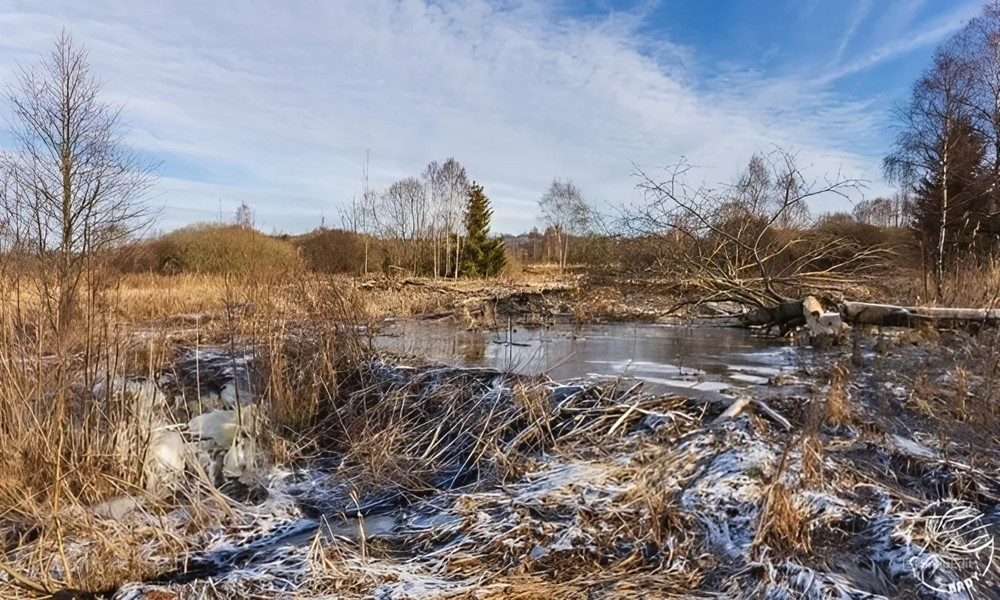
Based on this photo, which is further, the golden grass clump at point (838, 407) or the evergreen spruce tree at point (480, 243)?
the evergreen spruce tree at point (480, 243)

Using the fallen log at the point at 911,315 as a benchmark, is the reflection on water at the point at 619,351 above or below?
below

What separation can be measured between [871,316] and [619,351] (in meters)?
3.74

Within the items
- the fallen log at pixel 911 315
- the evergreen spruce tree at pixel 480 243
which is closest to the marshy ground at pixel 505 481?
the fallen log at pixel 911 315

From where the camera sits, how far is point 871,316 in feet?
28.4

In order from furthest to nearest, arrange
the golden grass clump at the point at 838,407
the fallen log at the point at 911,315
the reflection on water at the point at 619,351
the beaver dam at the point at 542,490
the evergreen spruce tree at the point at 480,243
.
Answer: the evergreen spruce tree at the point at 480,243
the fallen log at the point at 911,315
the reflection on water at the point at 619,351
the golden grass clump at the point at 838,407
the beaver dam at the point at 542,490

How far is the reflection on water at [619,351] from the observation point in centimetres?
685

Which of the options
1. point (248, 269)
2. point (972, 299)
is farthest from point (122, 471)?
point (972, 299)

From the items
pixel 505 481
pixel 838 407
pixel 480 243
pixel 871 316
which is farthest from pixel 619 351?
pixel 480 243

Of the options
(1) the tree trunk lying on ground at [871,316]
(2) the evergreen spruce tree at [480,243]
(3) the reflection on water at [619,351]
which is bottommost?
(3) the reflection on water at [619,351]

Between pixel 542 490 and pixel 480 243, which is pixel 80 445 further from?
pixel 480 243

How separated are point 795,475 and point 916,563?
2.89 feet

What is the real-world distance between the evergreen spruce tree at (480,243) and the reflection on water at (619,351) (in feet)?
60.3

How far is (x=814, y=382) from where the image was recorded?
629 centimetres

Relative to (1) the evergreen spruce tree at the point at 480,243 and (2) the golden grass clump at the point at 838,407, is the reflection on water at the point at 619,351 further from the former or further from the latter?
(1) the evergreen spruce tree at the point at 480,243
